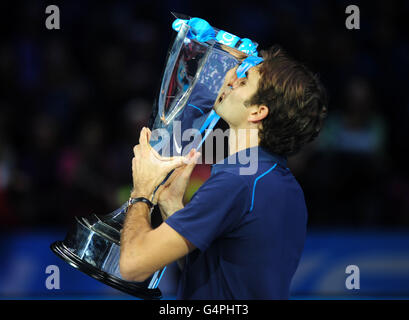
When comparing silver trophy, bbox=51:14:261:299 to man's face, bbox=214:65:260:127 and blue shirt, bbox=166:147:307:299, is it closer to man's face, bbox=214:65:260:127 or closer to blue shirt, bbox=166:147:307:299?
man's face, bbox=214:65:260:127

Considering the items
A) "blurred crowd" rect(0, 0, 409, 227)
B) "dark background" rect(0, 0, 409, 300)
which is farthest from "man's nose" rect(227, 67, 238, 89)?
"dark background" rect(0, 0, 409, 300)

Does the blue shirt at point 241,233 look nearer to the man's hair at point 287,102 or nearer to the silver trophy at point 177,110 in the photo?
the man's hair at point 287,102

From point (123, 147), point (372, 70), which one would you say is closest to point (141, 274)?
point (123, 147)

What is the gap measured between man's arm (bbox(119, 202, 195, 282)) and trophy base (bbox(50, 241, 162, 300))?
16 centimetres

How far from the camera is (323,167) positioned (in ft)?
15.8

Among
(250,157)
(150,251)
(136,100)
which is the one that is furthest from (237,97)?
(136,100)

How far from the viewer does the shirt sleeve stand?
1.77m

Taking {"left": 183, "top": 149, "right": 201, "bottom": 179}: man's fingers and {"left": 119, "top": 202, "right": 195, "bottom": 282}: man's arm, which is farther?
{"left": 183, "top": 149, "right": 201, "bottom": 179}: man's fingers

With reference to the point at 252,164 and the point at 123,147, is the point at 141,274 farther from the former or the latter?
the point at 123,147

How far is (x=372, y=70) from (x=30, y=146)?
328cm

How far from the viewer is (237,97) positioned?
200 cm

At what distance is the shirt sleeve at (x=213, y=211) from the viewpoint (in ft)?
5.79

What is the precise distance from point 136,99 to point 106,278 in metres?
3.43

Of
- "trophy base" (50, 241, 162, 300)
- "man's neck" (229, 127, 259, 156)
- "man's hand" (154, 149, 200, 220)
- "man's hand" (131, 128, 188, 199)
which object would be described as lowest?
"trophy base" (50, 241, 162, 300)
